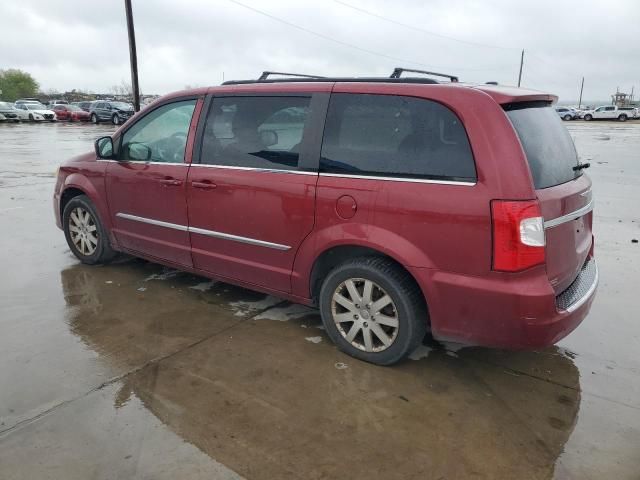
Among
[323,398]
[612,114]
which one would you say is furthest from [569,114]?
[323,398]

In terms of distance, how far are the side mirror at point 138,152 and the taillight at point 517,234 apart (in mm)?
3060

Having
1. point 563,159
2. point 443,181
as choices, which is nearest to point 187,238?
point 443,181

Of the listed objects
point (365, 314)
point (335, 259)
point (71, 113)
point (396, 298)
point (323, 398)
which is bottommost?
point (323, 398)

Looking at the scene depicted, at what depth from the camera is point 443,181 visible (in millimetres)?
2873

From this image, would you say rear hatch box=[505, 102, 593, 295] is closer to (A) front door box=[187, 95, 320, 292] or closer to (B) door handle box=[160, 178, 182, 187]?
(A) front door box=[187, 95, 320, 292]

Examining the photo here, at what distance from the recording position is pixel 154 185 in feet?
14.2

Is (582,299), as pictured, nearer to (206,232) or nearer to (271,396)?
(271,396)

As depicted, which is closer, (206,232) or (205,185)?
(205,185)

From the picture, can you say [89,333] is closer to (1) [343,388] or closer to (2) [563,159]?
(1) [343,388]

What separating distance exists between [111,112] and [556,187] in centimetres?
3584

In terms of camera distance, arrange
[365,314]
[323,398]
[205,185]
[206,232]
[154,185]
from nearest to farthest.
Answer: [323,398], [365,314], [205,185], [206,232], [154,185]

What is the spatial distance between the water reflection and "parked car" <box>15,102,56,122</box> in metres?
39.2

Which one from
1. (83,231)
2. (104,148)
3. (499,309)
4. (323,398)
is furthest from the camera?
(83,231)

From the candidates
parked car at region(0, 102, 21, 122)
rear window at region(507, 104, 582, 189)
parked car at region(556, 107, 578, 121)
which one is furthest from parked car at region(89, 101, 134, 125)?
parked car at region(556, 107, 578, 121)
